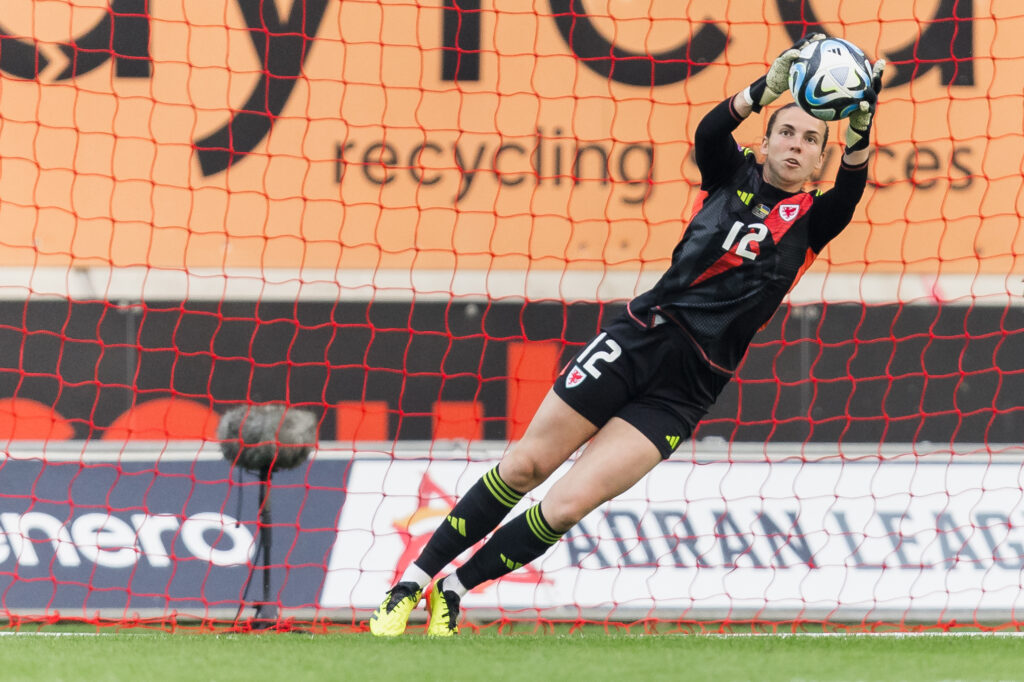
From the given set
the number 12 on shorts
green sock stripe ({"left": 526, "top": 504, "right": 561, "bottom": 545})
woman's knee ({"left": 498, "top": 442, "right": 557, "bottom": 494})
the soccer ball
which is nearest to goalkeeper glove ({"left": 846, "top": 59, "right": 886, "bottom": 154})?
the soccer ball

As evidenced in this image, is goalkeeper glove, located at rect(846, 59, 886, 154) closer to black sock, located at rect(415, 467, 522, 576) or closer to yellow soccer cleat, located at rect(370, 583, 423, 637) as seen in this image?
black sock, located at rect(415, 467, 522, 576)

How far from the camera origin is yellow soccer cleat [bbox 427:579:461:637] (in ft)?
10.1

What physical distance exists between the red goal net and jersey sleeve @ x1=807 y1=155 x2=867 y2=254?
61.0 inches

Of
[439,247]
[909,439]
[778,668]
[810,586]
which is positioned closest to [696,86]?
[439,247]

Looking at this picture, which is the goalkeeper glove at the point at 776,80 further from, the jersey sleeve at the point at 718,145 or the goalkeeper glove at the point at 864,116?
the goalkeeper glove at the point at 864,116

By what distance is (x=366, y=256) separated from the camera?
4715 mm

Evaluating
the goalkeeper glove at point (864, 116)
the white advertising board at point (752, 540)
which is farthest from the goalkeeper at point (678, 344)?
the white advertising board at point (752, 540)

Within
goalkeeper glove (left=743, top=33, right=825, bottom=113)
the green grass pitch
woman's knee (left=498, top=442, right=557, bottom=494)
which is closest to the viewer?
the green grass pitch

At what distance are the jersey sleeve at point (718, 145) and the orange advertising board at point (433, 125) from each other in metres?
1.60

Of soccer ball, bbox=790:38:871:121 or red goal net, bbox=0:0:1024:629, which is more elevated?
soccer ball, bbox=790:38:871:121

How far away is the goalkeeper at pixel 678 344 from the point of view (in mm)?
3000

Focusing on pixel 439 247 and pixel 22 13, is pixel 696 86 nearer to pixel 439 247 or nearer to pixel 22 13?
pixel 439 247

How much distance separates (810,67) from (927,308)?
7.52 ft

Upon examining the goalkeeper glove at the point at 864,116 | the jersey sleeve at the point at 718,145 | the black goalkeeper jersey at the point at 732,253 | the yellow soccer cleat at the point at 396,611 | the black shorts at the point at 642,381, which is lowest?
the yellow soccer cleat at the point at 396,611
